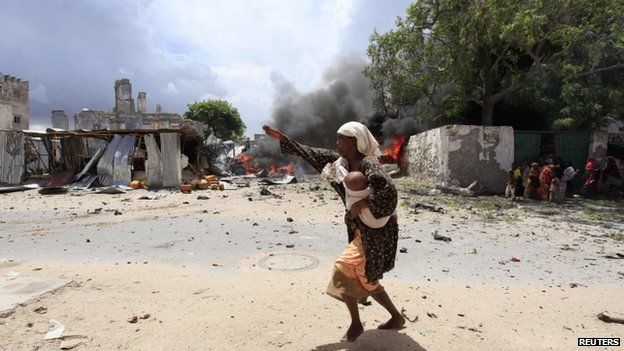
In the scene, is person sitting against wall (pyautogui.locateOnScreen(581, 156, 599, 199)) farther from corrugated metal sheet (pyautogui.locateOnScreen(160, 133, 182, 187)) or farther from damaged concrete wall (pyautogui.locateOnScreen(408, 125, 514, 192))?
corrugated metal sheet (pyautogui.locateOnScreen(160, 133, 182, 187))

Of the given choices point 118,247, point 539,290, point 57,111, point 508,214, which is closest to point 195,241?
point 118,247

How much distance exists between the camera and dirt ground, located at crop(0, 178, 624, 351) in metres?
2.66

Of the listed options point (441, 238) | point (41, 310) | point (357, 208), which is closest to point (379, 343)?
point (357, 208)

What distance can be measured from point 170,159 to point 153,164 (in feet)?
2.12

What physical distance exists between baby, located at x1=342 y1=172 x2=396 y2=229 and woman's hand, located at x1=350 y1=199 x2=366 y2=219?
0.02 m

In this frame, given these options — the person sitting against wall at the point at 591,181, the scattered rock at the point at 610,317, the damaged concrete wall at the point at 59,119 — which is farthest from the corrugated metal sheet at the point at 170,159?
the damaged concrete wall at the point at 59,119

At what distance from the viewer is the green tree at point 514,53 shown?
438 inches

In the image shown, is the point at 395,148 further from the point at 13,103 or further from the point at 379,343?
the point at 13,103

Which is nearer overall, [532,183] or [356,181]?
[356,181]

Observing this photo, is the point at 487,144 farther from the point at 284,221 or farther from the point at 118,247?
the point at 118,247

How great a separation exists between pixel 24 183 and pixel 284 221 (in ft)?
42.3

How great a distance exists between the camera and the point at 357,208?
7.78 ft

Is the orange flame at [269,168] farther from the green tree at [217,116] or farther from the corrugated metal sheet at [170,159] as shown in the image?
the green tree at [217,116]

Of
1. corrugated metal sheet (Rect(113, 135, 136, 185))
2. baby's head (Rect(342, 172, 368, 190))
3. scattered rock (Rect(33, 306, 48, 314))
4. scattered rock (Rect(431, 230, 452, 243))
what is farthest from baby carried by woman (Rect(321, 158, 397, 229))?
corrugated metal sheet (Rect(113, 135, 136, 185))
